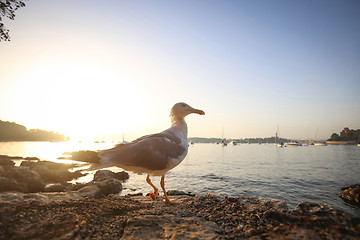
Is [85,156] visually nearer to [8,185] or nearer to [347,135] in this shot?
[8,185]

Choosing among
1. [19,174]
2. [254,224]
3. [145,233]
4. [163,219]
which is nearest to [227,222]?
[254,224]

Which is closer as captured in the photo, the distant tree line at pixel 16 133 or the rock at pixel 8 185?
the rock at pixel 8 185

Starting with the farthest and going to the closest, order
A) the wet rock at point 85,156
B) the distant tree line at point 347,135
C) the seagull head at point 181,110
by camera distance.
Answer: the distant tree line at point 347,135 → the seagull head at point 181,110 → the wet rock at point 85,156

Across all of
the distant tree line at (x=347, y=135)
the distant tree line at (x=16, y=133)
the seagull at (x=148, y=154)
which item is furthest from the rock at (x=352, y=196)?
the distant tree line at (x=16, y=133)

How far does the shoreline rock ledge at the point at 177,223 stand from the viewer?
1987 millimetres

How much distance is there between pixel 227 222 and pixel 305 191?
1424 centimetres

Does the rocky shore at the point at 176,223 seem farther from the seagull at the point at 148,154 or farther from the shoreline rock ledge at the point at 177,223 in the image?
the seagull at the point at 148,154

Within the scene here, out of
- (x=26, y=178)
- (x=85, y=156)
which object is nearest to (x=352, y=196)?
(x=85, y=156)

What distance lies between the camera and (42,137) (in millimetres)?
170625

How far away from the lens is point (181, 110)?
5367mm

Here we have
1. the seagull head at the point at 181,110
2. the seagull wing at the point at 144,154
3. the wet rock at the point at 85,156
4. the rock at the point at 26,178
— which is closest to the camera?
the wet rock at the point at 85,156

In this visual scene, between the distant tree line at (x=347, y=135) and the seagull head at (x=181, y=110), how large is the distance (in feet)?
544

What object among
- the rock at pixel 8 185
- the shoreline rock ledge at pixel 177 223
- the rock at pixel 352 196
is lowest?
the rock at pixel 352 196

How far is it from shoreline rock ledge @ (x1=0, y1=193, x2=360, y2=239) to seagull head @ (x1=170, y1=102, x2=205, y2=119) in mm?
2804
